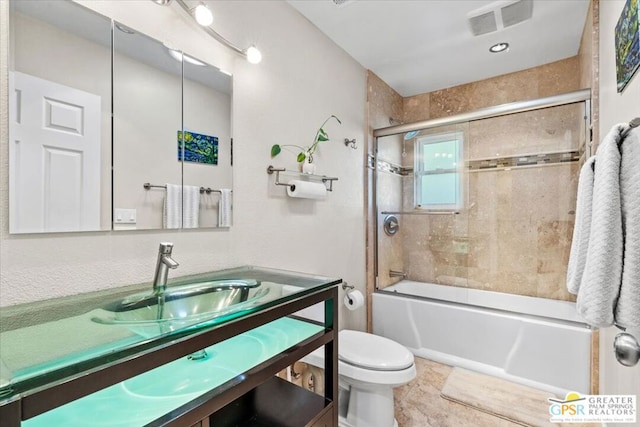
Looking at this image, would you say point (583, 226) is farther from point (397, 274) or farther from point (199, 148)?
point (397, 274)

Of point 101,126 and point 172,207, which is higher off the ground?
point 101,126

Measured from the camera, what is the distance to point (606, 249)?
0.80 meters

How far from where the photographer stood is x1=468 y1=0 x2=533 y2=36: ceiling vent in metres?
1.78

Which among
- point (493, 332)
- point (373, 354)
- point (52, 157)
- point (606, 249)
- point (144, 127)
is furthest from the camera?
point (493, 332)

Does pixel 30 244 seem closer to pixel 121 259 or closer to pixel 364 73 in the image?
pixel 121 259

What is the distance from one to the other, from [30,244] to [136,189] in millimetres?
343

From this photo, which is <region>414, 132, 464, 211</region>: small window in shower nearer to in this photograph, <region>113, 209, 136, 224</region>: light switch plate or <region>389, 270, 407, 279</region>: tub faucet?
<region>389, 270, 407, 279</region>: tub faucet

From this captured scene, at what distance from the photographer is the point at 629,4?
→ 106cm

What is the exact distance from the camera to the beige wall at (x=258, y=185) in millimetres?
937

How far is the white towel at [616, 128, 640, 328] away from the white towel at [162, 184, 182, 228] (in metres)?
1.44

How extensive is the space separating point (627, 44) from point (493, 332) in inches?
71.8

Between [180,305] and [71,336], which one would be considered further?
[180,305]

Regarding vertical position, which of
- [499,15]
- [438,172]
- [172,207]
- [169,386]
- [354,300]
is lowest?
[354,300]

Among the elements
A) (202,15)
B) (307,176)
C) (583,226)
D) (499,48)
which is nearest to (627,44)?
(583,226)
